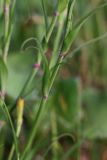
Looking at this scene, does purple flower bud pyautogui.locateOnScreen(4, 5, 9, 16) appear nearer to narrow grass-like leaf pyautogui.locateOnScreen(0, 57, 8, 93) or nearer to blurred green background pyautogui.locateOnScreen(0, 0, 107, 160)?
narrow grass-like leaf pyautogui.locateOnScreen(0, 57, 8, 93)

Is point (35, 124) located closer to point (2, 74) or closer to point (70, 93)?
point (2, 74)

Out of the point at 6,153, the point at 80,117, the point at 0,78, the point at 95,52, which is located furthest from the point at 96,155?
the point at 0,78

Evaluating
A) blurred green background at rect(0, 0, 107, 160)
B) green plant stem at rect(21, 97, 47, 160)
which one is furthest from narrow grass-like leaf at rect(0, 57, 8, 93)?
blurred green background at rect(0, 0, 107, 160)

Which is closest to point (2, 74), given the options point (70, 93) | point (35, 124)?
point (35, 124)

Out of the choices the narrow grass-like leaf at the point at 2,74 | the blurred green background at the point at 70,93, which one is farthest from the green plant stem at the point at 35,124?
the blurred green background at the point at 70,93

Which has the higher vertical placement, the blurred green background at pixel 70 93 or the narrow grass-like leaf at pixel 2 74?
the narrow grass-like leaf at pixel 2 74

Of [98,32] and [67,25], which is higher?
[67,25]

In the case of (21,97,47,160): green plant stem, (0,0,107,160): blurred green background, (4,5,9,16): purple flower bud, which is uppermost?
(4,5,9,16): purple flower bud

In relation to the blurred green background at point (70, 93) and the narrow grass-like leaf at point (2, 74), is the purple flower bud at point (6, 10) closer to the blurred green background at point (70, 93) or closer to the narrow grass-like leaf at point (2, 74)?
the narrow grass-like leaf at point (2, 74)

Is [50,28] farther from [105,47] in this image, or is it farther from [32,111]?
[105,47]
